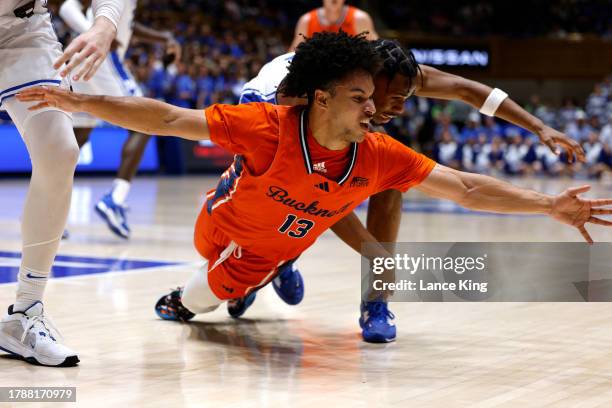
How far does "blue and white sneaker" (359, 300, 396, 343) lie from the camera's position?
374 centimetres

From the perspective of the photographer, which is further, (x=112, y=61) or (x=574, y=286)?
(x=112, y=61)

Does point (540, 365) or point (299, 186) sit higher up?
point (299, 186)

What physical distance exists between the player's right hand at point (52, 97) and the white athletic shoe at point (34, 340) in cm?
72

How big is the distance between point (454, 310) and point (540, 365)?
1141 millimetres

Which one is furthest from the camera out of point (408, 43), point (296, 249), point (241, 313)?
point (408, 43)

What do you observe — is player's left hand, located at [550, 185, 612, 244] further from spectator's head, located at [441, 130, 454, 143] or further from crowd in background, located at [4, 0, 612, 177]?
spectator's head, located at [441, 130, 454, 143]

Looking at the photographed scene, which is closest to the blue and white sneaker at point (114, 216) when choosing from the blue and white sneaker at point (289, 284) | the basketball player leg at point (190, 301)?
the blue and white sneaker at point (289, 284)

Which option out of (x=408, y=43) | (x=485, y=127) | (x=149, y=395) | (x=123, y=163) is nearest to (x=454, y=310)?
(x=149, y=395)

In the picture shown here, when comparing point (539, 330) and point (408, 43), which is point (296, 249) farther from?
point (408, 43)

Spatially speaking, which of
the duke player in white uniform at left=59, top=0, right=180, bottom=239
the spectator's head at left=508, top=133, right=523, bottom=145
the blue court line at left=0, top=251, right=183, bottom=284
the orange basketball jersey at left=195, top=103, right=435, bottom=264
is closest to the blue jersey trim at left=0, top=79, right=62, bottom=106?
the orange basketball jersey at left=195, top=103, right=435, bottom=264

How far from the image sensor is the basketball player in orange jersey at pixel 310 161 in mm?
3279

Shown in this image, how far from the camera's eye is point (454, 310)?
445cm

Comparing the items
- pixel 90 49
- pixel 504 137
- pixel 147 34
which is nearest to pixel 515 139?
pixel 504 137

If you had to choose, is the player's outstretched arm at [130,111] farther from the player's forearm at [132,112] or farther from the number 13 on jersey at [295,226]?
the number 13 on jersey at [295,226]
